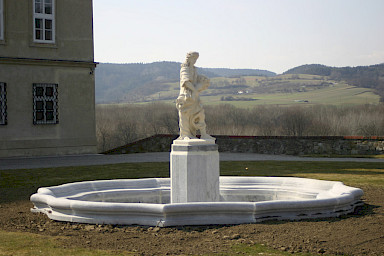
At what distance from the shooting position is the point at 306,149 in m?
25.9

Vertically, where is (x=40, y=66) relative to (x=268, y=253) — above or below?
above

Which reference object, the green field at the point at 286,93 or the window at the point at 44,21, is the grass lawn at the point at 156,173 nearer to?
the window at the point at 44,21

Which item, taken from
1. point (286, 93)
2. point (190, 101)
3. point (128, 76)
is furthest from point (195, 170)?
point (128, 76)

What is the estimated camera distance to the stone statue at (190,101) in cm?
1012

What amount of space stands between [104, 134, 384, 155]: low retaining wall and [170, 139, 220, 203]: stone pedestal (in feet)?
53.0

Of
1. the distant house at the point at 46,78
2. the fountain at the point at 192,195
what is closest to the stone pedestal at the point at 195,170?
the fountain at the point at 192,195

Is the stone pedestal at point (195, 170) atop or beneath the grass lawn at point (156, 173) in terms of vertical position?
atop

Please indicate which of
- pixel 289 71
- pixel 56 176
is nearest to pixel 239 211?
pixel 56 176

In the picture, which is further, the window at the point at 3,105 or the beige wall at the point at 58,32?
the beige wall at the point at 58,32

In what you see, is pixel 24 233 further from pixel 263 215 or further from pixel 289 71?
pixel 289 71

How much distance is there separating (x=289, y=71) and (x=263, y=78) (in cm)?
852

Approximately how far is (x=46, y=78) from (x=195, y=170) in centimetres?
1690

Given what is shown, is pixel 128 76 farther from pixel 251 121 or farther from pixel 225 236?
pixel 225 236

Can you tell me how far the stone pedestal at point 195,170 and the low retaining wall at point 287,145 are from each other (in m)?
16.2
